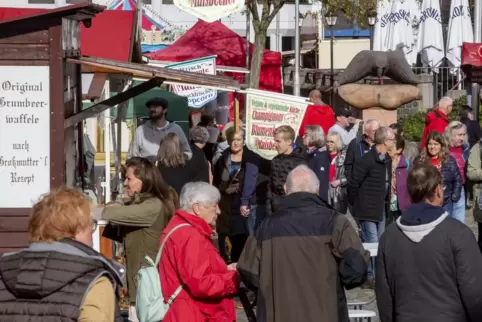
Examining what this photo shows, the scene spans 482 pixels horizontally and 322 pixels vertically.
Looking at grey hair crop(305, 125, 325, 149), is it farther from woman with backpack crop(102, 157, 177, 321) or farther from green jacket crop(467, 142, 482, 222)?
woman with backpack crop(102, 157, 177, 321)

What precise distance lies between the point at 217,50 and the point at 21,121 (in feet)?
57.0

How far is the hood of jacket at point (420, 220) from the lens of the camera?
6.86 m

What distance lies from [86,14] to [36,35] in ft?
1.34

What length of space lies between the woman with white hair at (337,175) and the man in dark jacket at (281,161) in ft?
5.76

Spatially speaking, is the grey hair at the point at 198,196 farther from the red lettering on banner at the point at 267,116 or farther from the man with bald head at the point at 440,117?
the man with bald head at the point at 440,117

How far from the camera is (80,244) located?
528 centimetres

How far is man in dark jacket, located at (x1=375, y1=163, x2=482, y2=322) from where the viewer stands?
22.1 feet

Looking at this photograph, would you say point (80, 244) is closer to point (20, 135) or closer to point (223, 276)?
point (223, 276)

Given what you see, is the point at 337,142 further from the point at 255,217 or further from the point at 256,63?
the point at 256,63

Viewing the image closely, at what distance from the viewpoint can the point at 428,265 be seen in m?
6.84

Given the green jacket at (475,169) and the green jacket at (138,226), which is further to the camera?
Result: the green jacket at (475,169)

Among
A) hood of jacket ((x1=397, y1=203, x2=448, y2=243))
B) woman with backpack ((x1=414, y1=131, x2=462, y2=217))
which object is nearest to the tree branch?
woman with backpack ((x1=414, y1=131, x2=462, y2=217))

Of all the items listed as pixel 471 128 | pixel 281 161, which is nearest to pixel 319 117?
pixel 281 161

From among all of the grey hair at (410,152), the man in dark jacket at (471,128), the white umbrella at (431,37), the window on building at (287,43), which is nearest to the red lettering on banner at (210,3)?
the grey hair at (410,152)
